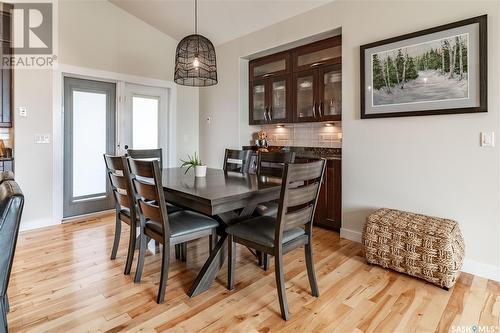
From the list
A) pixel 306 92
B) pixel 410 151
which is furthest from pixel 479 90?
pixel 306 92

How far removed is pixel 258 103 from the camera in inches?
176

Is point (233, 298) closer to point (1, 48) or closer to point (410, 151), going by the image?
point (410, 151)

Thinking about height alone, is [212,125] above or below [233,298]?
above

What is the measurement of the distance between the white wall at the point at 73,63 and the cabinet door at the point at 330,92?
2.62m

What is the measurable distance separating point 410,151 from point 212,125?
127 inches

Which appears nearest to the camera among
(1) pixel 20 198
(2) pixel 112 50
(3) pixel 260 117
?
(1) pixel 20 198

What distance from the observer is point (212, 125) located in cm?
501

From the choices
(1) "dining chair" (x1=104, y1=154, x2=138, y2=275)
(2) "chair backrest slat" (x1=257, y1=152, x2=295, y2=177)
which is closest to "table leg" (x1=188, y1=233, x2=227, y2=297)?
(1) "dining chair" (x1=104, y1=154, x2=138, y2=275)

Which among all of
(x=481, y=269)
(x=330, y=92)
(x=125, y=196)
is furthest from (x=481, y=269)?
(x=125, y=196)

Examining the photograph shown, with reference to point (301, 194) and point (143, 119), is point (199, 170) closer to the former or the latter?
point (301, 194)

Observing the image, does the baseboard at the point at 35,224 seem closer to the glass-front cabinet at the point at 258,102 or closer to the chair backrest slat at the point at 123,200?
the chair backrest slat at the point at 123,200

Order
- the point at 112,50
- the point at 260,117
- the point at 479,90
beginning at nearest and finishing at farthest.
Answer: the point at 479,90
the point at 112,50
the point at 260,117

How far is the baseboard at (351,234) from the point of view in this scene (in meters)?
3.07

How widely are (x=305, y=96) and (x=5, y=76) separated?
3567 millimetres
